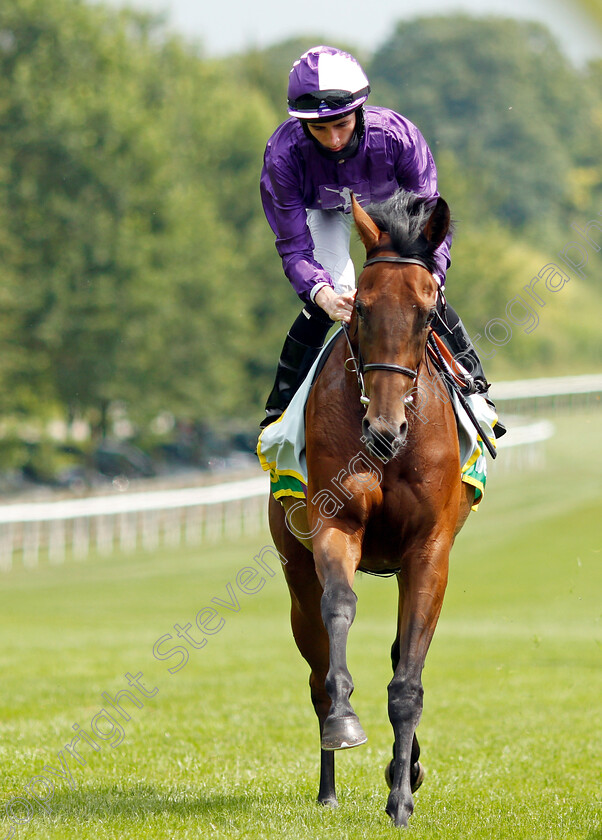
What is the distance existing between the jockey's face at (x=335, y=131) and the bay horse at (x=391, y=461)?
441 millimetres

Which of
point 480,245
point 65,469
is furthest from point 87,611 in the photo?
point 480,245

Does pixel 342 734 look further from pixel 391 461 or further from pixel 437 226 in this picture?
pixel 437 226

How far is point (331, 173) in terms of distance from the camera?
519 centimetres

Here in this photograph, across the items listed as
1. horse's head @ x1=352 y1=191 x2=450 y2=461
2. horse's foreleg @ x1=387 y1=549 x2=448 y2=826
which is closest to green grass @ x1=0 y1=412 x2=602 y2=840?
horse's foreleg @ x1=387 y1=549 x2=448 y2=826

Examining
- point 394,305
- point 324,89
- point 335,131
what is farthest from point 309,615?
point 324,89

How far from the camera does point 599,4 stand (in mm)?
1164

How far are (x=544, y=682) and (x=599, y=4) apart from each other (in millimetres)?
11882

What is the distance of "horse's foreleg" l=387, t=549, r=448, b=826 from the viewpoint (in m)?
4.42

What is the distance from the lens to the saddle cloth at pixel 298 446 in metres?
5.01

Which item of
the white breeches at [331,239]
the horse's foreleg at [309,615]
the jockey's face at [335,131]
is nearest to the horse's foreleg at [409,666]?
the horse's foreleg at [309,615]

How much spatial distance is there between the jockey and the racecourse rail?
1696 centimetres

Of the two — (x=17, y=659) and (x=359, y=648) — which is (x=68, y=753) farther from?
(x=359, y=648)

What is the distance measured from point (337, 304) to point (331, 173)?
Answer: 0.80m

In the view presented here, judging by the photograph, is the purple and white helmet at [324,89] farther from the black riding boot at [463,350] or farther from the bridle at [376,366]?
the black riding boot at [463,350]
